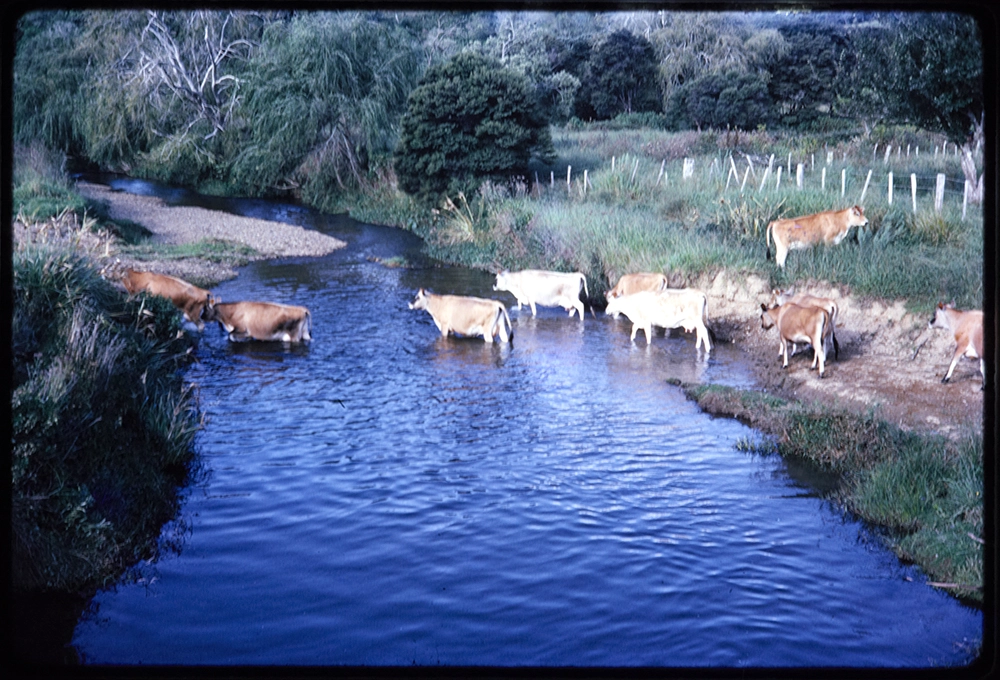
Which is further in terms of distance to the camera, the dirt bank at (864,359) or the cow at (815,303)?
the cow at (815,303)

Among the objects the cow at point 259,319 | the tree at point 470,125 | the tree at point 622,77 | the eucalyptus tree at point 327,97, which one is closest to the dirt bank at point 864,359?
the cow at point 259,319

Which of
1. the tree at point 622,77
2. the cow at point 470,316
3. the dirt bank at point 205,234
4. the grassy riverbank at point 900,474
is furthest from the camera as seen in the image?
the tree at point 622,77

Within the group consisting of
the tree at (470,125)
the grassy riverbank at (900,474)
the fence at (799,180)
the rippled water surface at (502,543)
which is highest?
the tree at (470,125)

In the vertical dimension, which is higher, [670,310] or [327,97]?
[327,97]

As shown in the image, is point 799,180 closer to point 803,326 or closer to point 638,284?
point 638,284

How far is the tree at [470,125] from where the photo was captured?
102 feet

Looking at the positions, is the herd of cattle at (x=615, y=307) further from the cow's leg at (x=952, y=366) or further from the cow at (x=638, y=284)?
the cow's leg at (x=952, y=366)

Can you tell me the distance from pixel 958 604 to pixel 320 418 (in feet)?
26.5

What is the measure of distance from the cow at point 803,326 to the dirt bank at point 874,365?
31 cm

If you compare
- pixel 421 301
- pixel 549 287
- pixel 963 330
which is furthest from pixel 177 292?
pixel 963 330

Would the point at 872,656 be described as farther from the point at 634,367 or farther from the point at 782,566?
the point at 634,367

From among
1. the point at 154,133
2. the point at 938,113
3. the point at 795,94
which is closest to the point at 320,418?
the point at 938,113

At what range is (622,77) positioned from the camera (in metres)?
48.2

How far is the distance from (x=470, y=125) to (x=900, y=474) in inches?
965
